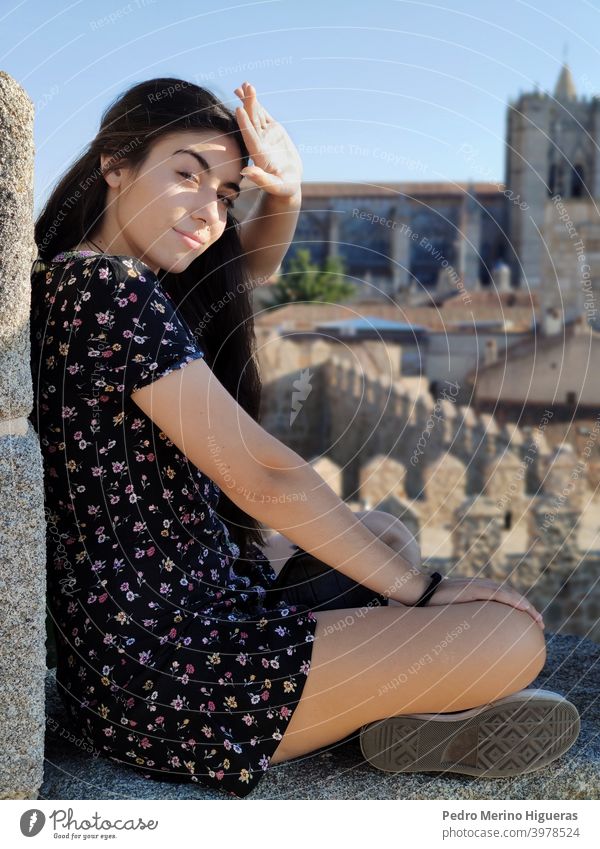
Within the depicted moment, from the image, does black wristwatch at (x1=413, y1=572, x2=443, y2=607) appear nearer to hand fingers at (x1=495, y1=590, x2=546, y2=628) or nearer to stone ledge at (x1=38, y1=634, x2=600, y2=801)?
hand fingers at (x1=495, y1=590, x2=546, y2=628)

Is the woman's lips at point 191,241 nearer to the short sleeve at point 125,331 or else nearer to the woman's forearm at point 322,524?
the short sleeve at point 125,331

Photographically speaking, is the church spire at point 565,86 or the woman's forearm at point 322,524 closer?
the woman's forearm at point 322,524

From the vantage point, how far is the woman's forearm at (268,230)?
1.99 m

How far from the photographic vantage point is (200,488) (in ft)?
5.46

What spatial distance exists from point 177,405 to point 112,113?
538 mm

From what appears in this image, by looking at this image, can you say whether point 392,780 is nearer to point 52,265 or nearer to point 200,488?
point 200,488

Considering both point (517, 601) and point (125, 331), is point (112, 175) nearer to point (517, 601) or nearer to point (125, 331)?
point (125, 331)

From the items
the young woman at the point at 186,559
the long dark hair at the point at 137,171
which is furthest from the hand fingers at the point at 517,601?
the long dark hair at the point at 137,171

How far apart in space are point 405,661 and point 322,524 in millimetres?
251

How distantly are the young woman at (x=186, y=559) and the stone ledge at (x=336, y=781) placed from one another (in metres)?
0.03

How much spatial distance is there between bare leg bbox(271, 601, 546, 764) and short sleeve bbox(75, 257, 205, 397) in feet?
1.54

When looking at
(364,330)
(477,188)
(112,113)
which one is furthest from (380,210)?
(112,113)

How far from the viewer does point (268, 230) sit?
79.9 inches
